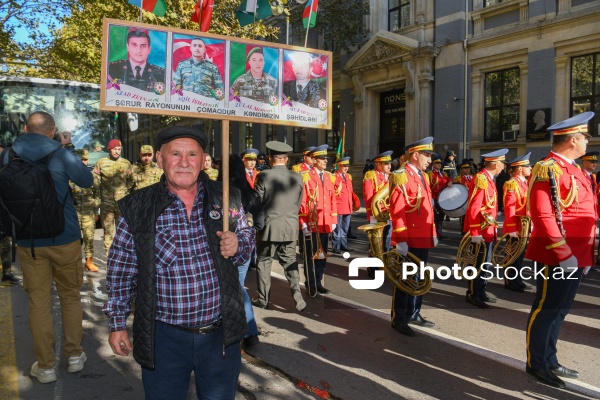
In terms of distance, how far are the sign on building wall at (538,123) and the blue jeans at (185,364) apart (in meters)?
16.5

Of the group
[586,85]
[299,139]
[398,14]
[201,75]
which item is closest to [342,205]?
[201,75]

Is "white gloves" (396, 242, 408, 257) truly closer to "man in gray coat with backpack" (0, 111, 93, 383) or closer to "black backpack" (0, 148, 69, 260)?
"man in gray coat with backpack" (0, 111, 93, 383)

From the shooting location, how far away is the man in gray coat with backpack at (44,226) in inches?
155

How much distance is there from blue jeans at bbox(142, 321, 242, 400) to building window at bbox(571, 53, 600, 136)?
16392mm

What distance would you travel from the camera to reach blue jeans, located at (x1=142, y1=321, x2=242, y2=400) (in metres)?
2.41

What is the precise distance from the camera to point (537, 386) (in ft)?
13.1

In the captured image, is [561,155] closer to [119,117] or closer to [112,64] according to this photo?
[112,64]

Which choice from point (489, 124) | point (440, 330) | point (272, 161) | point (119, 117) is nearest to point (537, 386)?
point (440, 330)

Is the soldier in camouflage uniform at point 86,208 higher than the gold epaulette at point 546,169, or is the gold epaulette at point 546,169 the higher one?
the gold epaulette at point 546,169

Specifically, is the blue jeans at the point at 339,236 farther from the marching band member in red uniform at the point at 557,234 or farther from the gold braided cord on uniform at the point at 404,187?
the marching band member in red uniform at the point at 557,234

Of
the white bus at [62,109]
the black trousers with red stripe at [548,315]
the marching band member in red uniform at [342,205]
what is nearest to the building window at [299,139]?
the white bus at [62,109]

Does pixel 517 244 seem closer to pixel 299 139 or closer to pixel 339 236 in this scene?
pixel 339 236

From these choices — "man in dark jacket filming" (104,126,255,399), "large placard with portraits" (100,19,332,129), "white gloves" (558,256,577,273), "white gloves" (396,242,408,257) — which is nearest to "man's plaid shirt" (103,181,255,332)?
"man in dark jacket filming" (104,126,255,399)

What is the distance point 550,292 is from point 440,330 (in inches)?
62.6
